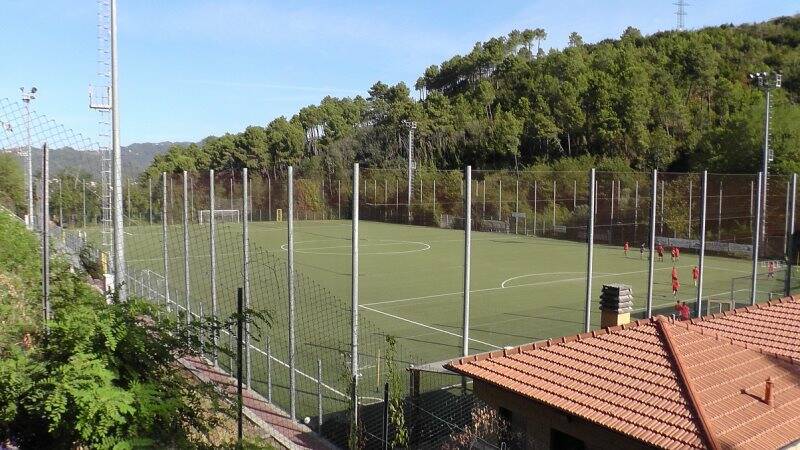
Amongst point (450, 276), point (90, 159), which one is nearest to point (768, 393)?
point (90, 159)

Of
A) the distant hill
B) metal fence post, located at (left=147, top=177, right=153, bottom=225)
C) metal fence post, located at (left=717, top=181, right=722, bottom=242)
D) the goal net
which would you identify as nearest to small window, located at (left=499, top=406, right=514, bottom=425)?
the distant hill

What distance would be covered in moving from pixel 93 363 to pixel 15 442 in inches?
36.2

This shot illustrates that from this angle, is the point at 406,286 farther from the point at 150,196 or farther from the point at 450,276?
the point at 150,196

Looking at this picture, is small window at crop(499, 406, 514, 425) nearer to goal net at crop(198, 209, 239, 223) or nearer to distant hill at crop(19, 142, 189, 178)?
distant hill at crop(19, 142, 189, 178)

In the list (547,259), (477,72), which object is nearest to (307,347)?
(547,259)

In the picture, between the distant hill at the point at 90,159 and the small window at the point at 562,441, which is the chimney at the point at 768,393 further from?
the distant hill at the point at 90,159

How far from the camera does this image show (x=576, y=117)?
2426 inches

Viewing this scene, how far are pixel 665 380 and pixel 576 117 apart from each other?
57.9 meters

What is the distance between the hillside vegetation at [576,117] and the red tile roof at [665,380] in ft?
132

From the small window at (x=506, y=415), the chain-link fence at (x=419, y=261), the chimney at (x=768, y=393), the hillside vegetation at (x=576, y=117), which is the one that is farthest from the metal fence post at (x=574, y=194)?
the chimney at (x=768, y=393)

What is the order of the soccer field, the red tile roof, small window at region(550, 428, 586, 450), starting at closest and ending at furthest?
the red tile roof → small window at region(550, 428, 586, 450) → the soccer field

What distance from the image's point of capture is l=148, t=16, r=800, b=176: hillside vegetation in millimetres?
55219

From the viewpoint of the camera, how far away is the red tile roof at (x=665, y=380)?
5.88 meters

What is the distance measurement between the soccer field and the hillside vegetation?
46.1ft
